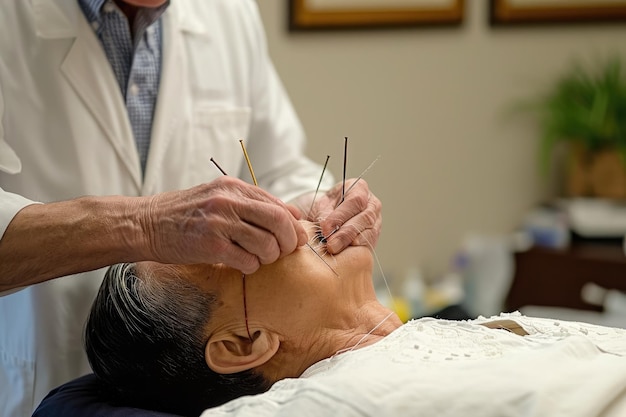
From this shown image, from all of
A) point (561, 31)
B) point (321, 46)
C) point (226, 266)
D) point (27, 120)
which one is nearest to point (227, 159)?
point (27, 120)

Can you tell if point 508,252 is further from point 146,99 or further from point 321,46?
point 146,99

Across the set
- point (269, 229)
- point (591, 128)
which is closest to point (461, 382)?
point (269, 229)

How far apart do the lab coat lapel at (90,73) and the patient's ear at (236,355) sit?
51 centimetres

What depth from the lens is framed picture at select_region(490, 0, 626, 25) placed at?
3.48 meters

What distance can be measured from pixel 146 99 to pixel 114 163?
0.17 meters

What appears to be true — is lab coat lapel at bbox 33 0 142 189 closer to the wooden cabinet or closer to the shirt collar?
the shirt collar

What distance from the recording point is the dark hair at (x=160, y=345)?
1433 mm

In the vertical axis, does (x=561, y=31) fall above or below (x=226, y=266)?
above

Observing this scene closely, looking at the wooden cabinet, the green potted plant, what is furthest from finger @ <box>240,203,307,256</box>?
the green potted plant

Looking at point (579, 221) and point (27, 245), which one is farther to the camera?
point (579, 221)

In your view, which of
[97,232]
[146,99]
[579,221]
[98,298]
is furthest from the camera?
[579,221]

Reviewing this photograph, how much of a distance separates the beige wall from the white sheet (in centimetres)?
176

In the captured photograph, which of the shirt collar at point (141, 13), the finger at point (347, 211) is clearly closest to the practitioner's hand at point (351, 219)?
the finger at point (347, 211)

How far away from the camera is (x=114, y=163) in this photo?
5.90 feet
